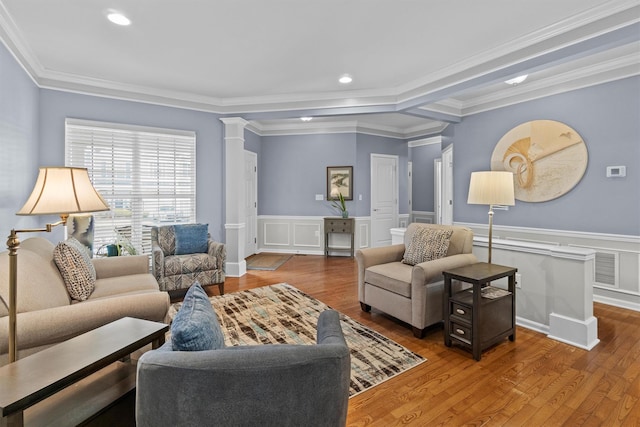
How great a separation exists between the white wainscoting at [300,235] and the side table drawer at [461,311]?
3.83 m

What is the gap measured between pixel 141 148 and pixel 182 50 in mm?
1703

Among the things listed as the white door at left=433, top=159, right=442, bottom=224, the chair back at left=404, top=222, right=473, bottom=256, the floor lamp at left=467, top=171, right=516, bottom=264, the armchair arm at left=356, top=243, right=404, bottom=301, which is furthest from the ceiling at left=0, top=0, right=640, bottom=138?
the white door at left=433, top=159, right=442, bottom=224

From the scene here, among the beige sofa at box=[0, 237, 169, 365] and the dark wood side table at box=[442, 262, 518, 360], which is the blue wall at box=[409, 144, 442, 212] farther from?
the beige sofa at box=[0, 237, 169, 365]

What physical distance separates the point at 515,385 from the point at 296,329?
173cm

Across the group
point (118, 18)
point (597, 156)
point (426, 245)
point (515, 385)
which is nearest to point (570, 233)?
point (597, 156)

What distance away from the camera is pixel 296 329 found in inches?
115

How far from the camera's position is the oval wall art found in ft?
12.5

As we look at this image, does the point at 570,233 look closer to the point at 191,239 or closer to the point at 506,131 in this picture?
the point at 506,131

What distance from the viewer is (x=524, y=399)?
6.42 feet

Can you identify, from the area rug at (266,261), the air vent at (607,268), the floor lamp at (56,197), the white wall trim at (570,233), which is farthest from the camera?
the area rug at (266,261)

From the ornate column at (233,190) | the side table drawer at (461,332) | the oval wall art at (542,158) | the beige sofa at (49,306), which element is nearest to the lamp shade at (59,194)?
the beige sofa at (49,306)

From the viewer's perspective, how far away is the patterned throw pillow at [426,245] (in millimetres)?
3073

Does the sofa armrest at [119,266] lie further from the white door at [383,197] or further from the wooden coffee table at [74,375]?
the white door at [383,197]

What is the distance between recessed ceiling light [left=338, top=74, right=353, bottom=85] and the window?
2.27 metres
